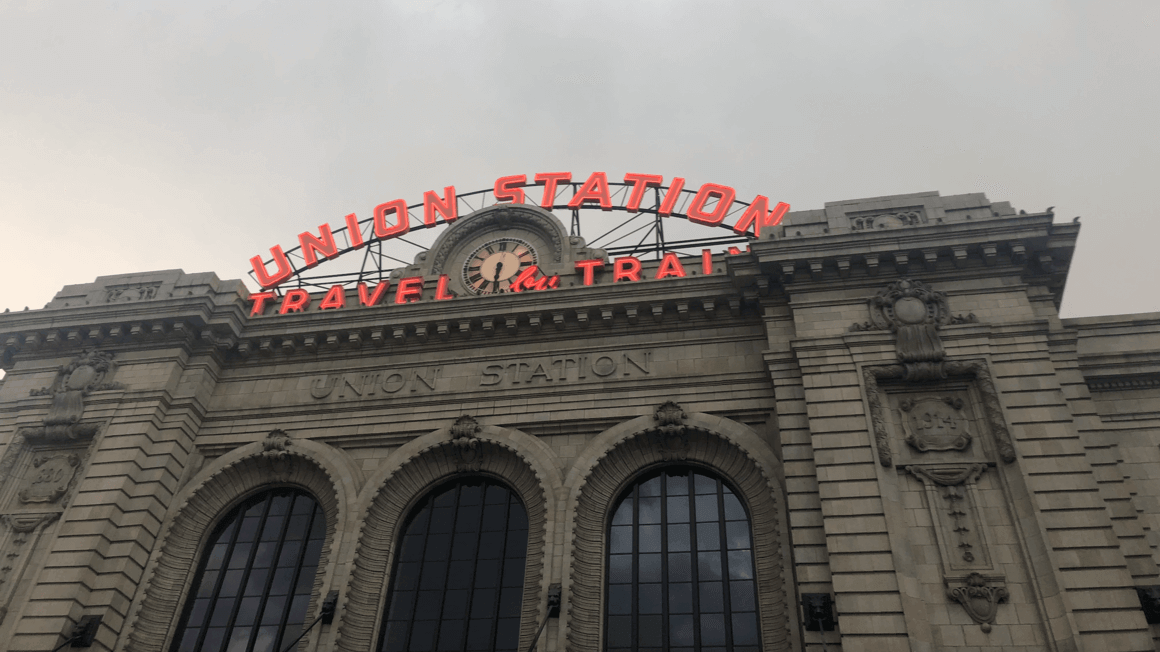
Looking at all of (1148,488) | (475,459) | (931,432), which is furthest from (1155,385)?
(475,459)

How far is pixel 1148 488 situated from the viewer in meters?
25.0

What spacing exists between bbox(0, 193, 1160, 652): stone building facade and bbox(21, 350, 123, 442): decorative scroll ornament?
0.33 ft

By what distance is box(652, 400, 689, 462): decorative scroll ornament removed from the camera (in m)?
25.8

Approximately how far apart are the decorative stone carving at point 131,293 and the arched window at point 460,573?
13.7 meters

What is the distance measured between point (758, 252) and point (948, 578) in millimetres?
10910

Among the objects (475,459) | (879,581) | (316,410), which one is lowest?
(879,581)

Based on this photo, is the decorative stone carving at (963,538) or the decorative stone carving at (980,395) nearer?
the decorative stone carving at (963,538)

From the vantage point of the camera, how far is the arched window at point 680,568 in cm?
2283

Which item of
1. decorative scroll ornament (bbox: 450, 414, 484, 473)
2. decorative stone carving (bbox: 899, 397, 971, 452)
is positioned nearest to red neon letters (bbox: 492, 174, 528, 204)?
decorative scroll ornament (bbox: 450, 414, 484, 473)

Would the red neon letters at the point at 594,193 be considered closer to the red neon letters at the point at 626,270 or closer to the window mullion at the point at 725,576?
the red neon letters at the point at 626,270

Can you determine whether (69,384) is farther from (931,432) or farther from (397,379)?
(931,432)

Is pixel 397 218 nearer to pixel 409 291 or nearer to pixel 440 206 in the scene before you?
pixel 440 206

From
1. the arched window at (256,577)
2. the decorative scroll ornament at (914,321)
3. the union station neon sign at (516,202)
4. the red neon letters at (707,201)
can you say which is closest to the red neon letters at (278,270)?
the union station neon sign at (516,202)

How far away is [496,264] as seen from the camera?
107ft
